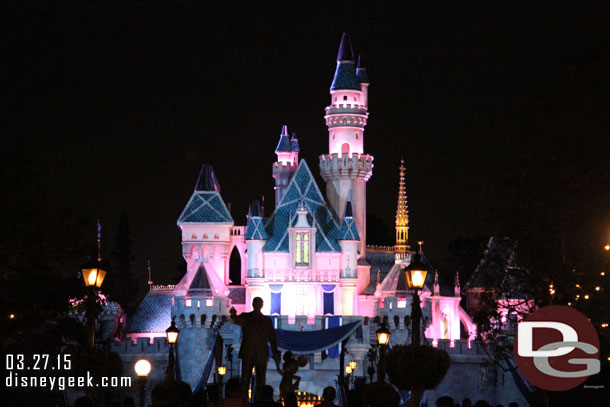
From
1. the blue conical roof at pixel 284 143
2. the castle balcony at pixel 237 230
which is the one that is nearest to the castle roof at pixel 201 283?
the castle balcony at pixel 237 230

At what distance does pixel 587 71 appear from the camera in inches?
1315

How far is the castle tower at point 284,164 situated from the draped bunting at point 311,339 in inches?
646

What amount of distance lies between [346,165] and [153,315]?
1418 cm

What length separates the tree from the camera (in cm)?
2934

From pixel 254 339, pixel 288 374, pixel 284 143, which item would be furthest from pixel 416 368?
pixel 284 143

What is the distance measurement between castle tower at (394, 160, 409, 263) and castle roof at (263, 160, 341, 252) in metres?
5.44

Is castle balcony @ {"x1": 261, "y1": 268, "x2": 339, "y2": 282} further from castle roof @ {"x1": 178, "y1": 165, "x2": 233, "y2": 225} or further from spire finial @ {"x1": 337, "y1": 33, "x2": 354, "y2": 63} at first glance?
spire finial @ {"x1": 337, "y1": 33, "x2": 354, "y2": 63}

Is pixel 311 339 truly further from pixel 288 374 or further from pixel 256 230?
pixel 288 374

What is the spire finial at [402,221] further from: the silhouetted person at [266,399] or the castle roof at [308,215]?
the silhouetted person at [266,399]

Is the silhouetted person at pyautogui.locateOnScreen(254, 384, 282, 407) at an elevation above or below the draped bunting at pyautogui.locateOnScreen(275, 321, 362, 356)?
below

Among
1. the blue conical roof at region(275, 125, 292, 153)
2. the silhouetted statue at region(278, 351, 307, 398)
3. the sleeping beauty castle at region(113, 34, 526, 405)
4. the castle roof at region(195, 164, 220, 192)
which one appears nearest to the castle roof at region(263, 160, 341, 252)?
the sleeping beauty castle at region(113, 34, 526, 405)

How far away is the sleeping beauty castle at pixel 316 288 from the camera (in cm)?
7650

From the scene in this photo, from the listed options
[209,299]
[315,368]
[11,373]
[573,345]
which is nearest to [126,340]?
[209,299]

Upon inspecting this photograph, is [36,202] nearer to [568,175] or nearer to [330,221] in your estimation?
[568,175]
